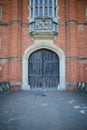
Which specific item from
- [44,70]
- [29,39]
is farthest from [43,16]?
[44,70]

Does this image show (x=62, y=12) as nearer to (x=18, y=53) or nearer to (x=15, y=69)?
(x=18, y=53)

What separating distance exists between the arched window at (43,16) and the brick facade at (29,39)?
0.35 meters

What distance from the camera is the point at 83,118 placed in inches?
202

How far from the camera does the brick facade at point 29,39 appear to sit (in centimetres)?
1254

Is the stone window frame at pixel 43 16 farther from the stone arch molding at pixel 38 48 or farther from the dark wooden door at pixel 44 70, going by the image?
the dark wooden door at pixel 44 70

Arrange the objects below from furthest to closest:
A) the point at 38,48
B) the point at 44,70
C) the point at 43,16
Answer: the point at 44,70 → the point at 38,48 → the point at 43,16

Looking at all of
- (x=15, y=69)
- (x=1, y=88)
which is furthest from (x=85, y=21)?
(x=1, y=88)

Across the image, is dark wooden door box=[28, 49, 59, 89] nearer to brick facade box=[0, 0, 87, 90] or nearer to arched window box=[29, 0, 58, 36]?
brick facade box=[0, 0, 87, 90]

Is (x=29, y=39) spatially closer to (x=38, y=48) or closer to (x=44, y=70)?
(x=38, y=48)

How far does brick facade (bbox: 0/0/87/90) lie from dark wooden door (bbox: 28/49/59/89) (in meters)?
0.76

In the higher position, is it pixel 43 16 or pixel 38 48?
pixel 43 16

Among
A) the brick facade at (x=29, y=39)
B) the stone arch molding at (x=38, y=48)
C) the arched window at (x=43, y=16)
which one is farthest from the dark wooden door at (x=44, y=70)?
the arched window at (x=43, y=16)

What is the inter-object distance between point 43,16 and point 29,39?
5.98 feet

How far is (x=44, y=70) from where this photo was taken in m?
13.2
